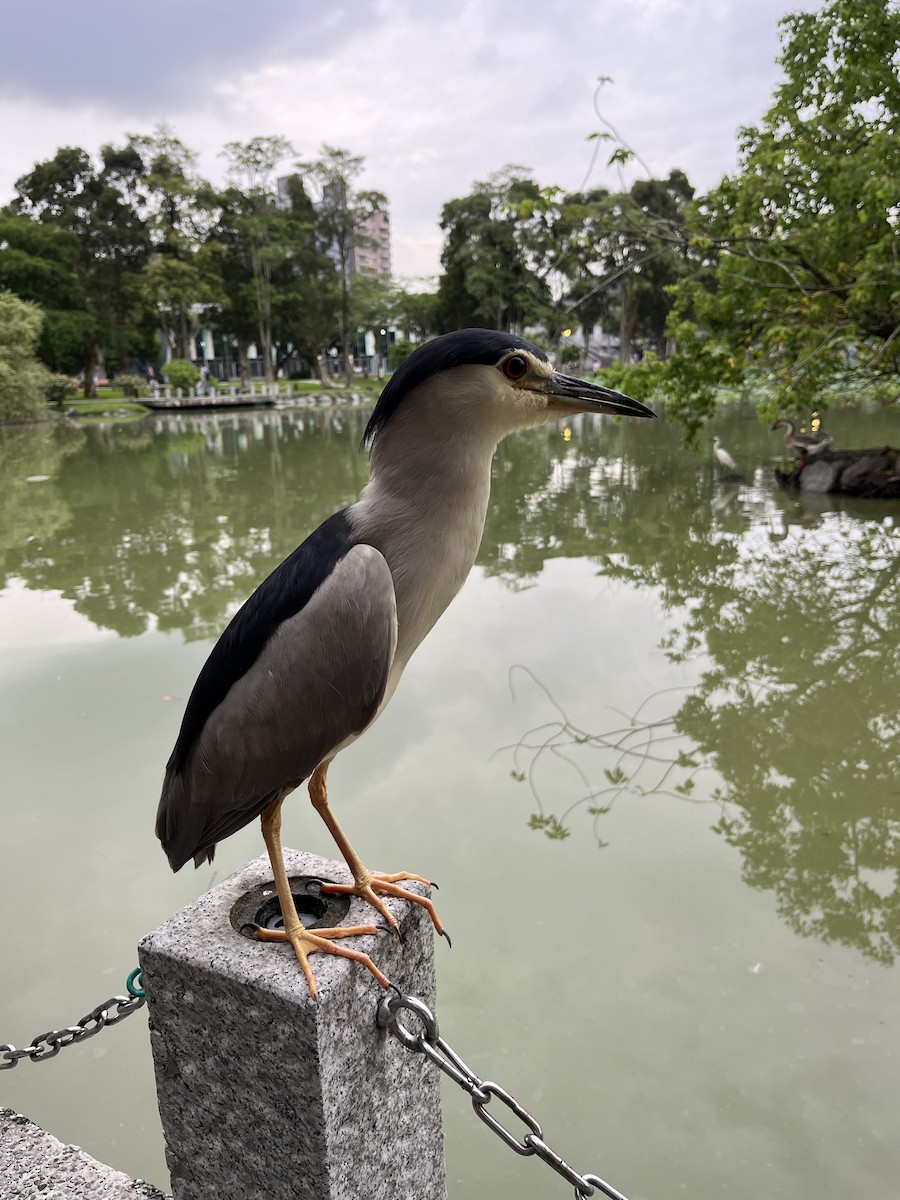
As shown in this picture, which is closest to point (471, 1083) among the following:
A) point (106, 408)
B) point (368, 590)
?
point (368, 590)

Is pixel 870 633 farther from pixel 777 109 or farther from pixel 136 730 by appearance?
pixel 777 109

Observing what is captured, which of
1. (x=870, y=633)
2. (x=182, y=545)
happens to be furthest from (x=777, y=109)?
(x=182, y=545)

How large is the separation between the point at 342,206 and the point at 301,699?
4178cm

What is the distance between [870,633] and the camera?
548 cm

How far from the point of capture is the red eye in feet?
4.11

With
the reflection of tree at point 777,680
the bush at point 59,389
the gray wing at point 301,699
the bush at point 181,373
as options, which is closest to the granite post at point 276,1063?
the gray wing at point 301,699

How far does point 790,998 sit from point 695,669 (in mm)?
2659

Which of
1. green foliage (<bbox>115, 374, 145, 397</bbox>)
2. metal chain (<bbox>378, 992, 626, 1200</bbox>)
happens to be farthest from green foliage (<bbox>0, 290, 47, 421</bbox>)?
metal chain (<bbox>378, 992, 626, 1200</bbox>)

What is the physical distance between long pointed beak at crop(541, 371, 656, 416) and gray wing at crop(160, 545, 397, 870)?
0.40 meters

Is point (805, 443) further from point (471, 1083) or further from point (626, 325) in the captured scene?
point (626, 325)

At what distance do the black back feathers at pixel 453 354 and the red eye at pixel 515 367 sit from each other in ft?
0.05

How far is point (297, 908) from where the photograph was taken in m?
1.39

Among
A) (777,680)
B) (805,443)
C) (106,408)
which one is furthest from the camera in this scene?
(106,408)

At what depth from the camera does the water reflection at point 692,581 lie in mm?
3314
